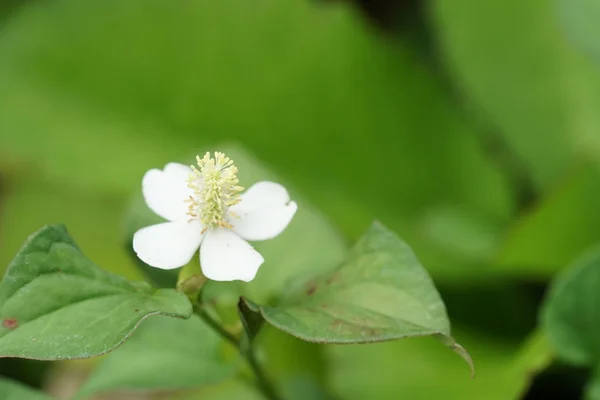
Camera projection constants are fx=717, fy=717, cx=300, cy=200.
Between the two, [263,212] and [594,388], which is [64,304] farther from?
[594,388]

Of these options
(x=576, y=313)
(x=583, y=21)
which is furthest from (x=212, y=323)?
(x=583, y=21)

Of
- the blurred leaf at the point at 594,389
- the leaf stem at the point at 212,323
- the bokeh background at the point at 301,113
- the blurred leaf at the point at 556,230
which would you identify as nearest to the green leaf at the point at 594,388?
the blurred leaf at the point at 594,389

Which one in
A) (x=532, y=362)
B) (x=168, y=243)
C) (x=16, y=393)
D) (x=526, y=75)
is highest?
(x=526, y=75)

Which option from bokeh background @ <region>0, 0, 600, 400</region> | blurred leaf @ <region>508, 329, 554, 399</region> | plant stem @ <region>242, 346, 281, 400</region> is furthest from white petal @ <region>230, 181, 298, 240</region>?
bokeh background @ <region>0, 0, 600, 400</region>

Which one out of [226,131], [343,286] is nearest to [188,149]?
[226,131]

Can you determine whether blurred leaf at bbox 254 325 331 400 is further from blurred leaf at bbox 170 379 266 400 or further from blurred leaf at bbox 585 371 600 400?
blurred leaf at bbox 585 371 600 400
